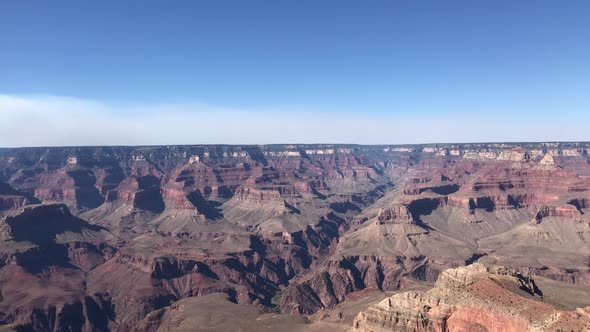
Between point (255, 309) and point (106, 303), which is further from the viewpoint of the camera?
point (106, 303)

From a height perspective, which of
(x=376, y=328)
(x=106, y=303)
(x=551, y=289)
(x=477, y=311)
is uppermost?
(x=477, y=311)

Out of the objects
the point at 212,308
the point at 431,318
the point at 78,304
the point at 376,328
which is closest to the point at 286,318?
the point at 212,308

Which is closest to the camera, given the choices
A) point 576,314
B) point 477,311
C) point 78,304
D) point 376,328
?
point 576,314

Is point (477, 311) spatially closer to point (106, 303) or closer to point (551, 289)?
point (551, 289)

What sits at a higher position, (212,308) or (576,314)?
(576,314)

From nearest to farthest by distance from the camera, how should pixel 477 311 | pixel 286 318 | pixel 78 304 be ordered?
pixel 477 311 < pixel 286 318 < pixel 78 304

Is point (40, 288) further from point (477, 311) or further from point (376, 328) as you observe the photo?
point (477, 311)
